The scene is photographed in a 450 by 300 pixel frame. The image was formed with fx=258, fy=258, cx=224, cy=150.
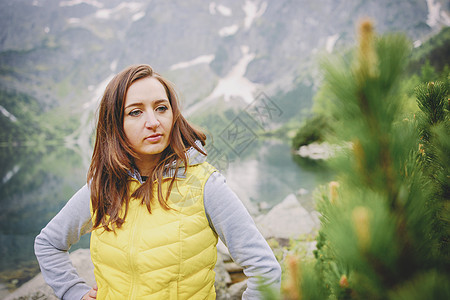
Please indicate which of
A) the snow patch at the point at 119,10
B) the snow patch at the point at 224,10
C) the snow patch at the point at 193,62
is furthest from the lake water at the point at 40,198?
the snow patch at the point at 119,10

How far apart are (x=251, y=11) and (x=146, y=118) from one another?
183422 mm

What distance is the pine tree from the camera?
521 mm

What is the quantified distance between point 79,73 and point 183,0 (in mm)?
82437

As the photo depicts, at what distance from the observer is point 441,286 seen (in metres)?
0.50

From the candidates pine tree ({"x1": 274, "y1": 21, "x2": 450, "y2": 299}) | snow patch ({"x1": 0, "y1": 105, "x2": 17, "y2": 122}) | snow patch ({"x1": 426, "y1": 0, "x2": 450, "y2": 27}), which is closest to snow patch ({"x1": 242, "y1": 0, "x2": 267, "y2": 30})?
snow patch ({"x1": 426, "y1": 0, "x2": 450, "y2": 27})

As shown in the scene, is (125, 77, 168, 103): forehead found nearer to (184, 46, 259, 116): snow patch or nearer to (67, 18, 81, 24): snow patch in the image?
(184, 46, 259, 116): snow patch

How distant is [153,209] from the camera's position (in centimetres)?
148

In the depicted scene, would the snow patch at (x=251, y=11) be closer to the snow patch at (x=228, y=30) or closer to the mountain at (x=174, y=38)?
the mountain at (x=174, y=38)

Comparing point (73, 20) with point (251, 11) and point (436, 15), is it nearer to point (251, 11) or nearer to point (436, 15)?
point (251, 11)

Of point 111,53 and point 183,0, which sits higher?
point 183,0

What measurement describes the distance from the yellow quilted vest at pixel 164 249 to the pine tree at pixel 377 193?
91 centimetres

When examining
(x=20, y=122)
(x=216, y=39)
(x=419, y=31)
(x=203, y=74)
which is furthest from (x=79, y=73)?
(x=419, y=31)

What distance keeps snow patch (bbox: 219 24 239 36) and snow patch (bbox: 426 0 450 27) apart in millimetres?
96396

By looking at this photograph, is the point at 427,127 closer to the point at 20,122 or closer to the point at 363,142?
the point at 363,142
